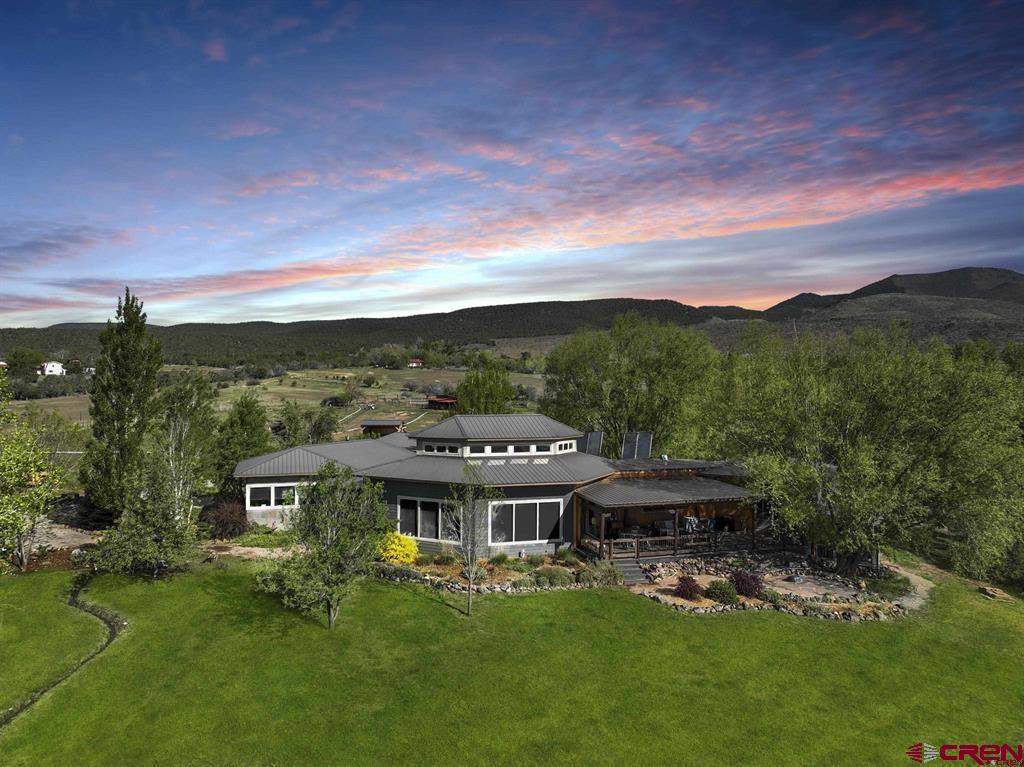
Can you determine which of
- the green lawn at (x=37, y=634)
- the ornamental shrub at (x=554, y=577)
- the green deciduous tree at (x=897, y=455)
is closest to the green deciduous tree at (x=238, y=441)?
the green lawn at (x=37, y=634)

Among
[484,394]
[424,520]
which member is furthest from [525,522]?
[484,394]

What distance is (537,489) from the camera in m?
25.0

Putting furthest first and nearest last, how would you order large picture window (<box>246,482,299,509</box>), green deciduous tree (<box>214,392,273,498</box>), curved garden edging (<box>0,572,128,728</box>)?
green deciduous tree (<box>214,392,273,498</box>)
large picture window (<box>246,482,299,509</box>)
curved garden edging (<box>0,572,128,728</box>)

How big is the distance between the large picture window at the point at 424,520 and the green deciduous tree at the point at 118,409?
42.5 feet

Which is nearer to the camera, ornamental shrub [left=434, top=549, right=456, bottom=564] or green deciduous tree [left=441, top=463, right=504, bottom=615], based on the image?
green deciduous tree [left=441, top=463, right=504, bottom=615]

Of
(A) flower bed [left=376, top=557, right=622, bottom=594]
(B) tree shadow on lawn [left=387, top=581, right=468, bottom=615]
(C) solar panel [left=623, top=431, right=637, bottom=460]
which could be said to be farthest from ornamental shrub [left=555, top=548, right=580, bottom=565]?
(C) solar panel [left=623, top=431, right=637, bottom=460]

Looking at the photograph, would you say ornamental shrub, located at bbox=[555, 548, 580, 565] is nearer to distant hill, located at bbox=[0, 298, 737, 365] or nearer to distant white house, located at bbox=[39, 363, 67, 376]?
distant hill, located at bbox=[0, 298, 737, 365]

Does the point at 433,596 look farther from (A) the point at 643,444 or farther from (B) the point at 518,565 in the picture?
(A) the point at 643,444

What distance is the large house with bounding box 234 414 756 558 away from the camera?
2445cm

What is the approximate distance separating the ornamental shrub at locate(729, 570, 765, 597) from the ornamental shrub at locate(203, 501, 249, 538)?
2181 centimetres

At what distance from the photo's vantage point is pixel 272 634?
17.5m

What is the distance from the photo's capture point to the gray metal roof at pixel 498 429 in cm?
2717

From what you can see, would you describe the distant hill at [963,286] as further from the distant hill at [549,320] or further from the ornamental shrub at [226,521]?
the ornamental shrub at [226,521]

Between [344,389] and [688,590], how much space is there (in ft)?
284
